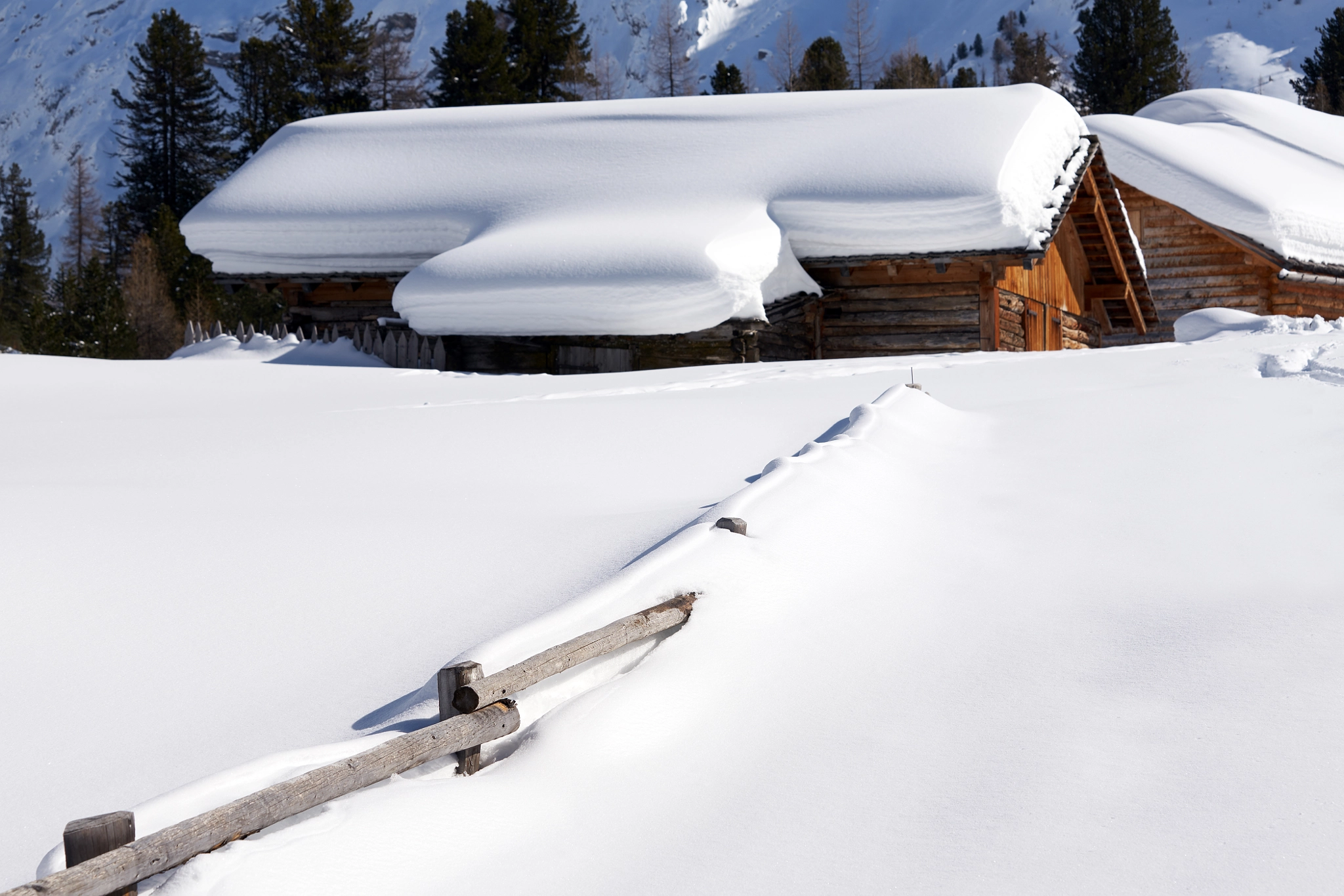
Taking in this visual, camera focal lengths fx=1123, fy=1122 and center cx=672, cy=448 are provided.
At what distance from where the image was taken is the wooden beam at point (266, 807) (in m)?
1.60

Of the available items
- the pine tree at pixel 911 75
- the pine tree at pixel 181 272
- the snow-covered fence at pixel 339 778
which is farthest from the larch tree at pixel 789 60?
the snow-covered fence at pixel 339 778

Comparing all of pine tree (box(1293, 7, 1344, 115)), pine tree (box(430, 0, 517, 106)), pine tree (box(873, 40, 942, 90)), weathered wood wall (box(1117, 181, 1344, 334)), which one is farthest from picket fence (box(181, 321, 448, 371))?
pine tree (box(1293, 7, 1344, 115))

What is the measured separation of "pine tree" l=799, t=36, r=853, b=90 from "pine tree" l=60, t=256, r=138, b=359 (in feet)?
78.3

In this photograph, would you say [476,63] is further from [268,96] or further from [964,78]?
[964,78]

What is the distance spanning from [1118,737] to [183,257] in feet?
106

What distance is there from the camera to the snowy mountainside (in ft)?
327

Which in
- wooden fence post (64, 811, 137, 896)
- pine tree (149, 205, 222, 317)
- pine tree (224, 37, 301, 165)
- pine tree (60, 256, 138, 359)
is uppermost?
pine tree (224, 37, 301, 165)

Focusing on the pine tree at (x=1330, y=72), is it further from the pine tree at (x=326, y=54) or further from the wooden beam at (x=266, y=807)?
the wooden beam at (x=266, y=807)

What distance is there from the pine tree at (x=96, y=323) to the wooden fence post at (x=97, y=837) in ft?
78.0

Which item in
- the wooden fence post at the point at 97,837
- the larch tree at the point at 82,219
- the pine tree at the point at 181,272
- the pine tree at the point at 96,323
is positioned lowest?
the wooden fence post at the point at 97,837

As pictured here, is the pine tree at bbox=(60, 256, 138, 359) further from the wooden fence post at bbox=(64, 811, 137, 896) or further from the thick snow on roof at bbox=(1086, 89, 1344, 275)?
the wooden fence post at bbox=(64, 811, 137, 896)

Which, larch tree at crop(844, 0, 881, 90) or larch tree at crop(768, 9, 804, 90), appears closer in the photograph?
larch tree at crop(768, 9, 804, 90)

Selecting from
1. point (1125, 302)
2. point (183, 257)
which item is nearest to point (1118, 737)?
point (1125, 302)

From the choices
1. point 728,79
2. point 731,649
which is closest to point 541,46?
point 728,79
